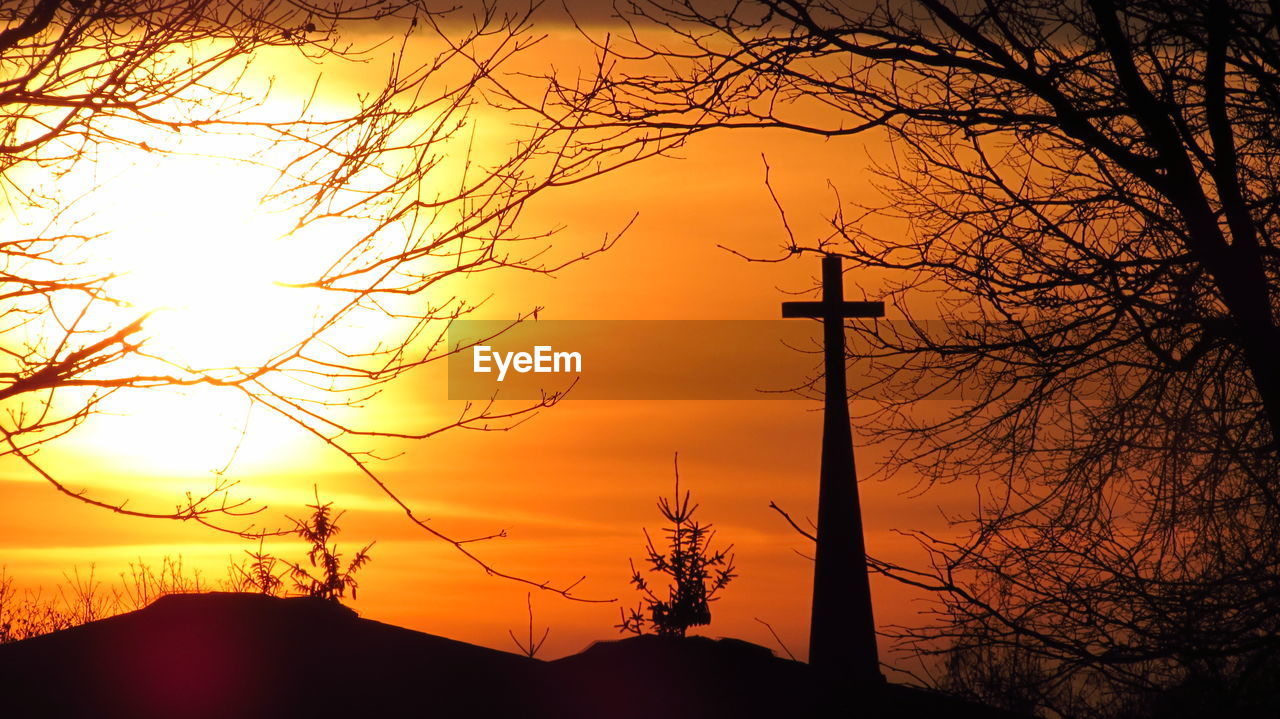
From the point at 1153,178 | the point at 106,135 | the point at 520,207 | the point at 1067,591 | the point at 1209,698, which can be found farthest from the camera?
the point at 106,135

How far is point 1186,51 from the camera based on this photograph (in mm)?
6293

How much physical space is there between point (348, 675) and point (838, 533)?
5.79 metres

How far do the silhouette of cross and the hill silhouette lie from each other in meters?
3.44

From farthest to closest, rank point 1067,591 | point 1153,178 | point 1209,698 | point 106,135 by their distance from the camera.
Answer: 1. point 106,135
2. point 1153,178
3. point 1067,591
4. point 1209,698

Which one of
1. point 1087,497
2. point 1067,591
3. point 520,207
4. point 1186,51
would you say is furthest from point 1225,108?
point 520,207

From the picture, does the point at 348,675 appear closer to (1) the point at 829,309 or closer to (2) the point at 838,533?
(2) the point at 838,533

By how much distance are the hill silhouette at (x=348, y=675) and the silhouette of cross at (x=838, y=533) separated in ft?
11.3

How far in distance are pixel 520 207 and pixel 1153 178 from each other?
3329 millimetres

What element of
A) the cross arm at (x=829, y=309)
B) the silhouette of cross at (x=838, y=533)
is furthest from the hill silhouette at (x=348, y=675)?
the cross arm at (x=829, y=309)

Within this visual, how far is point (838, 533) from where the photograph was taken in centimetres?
1180

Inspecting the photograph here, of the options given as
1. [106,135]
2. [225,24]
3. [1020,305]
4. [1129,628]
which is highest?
[225,24]

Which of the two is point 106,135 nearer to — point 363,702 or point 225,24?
point 225,24

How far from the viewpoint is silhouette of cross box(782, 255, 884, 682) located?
37.5 ft

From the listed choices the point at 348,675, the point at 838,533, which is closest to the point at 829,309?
the point at 838,533
